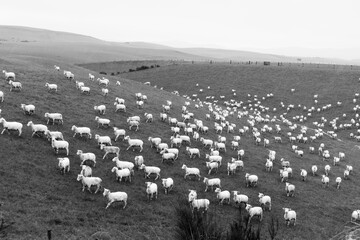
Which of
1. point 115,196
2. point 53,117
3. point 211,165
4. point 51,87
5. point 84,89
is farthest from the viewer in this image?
point 84,89

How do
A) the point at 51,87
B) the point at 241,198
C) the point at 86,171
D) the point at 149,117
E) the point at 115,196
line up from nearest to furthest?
1. the point at 115,196
2. the point at 86,171
3. the point at 241,198
4. the point at 149,117
5. the point at 51,87

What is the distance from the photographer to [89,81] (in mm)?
48906

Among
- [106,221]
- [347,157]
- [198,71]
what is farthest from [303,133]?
[198,71]

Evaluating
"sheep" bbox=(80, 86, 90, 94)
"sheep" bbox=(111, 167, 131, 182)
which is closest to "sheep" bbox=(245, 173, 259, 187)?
"sheep" bbox=(111, 167, 131, 182)

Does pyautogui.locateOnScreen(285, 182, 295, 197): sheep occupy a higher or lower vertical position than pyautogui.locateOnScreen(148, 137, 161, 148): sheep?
lower

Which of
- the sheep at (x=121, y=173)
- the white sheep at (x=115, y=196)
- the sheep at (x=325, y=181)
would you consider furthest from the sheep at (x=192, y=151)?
the white sheep at (x=115, y=196)

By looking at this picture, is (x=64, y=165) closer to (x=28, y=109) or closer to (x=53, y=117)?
(x=53, y=117)

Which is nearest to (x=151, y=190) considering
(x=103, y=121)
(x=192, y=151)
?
(x=192, y=151)

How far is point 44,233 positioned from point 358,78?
87737 mm

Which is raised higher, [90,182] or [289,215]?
[90,182]

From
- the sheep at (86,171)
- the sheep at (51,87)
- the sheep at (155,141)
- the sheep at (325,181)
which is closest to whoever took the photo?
the sheep at (86,171)

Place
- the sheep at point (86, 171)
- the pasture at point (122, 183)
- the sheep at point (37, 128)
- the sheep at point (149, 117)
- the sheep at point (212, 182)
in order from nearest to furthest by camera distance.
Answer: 1. the pasture at point (122, 183)
2. the sheep at point (86, 171)
3. the sheep at point (212, 182)
4. the sheep at point (37, 128)
5. the sheep at point (149, 117)

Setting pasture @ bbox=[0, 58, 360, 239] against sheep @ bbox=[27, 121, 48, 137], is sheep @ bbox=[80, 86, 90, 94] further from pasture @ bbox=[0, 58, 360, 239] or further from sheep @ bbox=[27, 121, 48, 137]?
sheep @ bbox=[27, 121, 48, 137]

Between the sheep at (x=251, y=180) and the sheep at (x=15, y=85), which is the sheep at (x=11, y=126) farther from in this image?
the sheep at (x=251, y=180)
